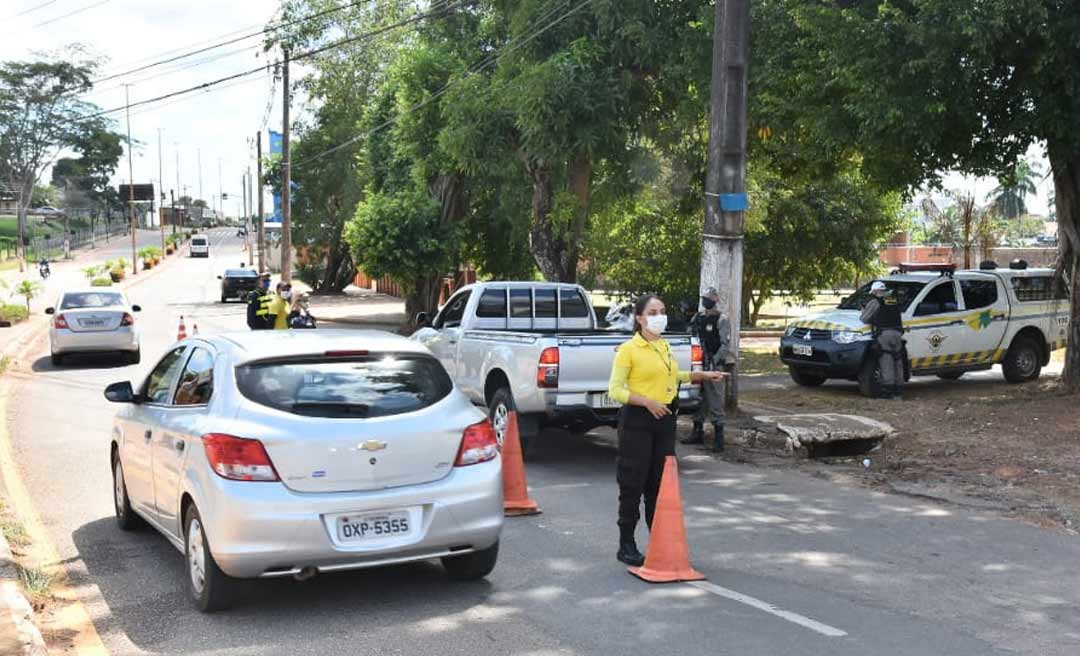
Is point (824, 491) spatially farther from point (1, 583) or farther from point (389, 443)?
point (1, 583)

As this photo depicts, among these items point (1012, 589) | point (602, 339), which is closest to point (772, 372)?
point (602, 339)

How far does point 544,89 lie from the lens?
61.0 ft

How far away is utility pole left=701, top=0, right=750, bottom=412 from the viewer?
44.6 feet

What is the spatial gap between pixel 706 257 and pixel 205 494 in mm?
9228

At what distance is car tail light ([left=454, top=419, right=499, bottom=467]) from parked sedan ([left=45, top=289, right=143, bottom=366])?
55.3 ft

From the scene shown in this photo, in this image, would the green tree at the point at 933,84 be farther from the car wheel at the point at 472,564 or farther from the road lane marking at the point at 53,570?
the road lane marking at the point at 53,570

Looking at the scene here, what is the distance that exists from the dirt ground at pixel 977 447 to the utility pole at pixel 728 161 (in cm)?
242

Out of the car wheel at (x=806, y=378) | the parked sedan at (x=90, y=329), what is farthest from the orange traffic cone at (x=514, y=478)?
the parked sedan at (x=90, y=329)

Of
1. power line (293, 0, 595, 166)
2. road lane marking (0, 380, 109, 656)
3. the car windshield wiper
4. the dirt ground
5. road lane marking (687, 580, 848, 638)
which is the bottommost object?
the dirt ground

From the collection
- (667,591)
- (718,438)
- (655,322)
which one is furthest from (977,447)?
(667,591)

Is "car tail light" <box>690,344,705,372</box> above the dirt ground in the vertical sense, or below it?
above

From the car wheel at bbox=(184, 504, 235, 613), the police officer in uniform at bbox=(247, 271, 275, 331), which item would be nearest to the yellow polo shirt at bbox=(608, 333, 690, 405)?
the car wheel at bbox=(184, 504, 235, 613)

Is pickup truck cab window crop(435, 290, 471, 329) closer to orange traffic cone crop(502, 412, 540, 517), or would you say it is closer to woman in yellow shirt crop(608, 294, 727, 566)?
orange traffic cone crop(502, 412, 540, 517)

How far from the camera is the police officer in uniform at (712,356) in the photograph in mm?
12344
